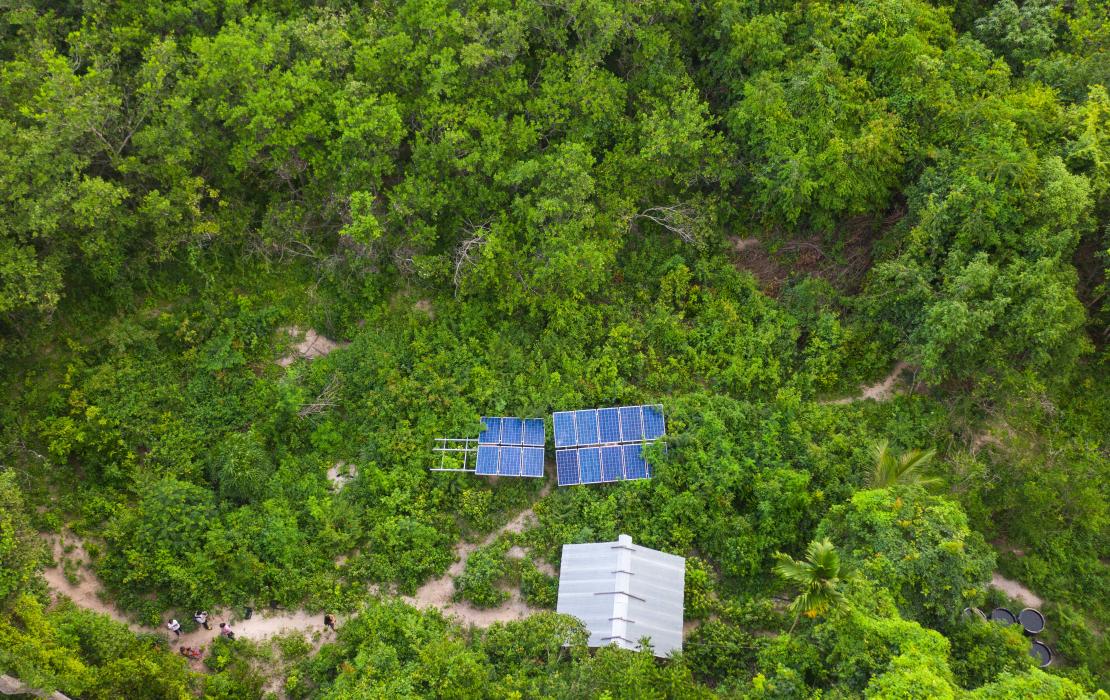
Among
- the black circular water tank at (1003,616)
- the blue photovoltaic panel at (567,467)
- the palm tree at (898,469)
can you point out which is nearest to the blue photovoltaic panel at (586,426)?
the blue photovoltaic panel at (567,467)

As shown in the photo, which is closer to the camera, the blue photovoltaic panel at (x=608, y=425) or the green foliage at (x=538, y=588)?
the green foliage at (x=538, y=588)

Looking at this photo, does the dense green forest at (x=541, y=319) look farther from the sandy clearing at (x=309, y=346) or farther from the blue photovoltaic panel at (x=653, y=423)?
the blue photovoltaic panel at (x=653, y=423)

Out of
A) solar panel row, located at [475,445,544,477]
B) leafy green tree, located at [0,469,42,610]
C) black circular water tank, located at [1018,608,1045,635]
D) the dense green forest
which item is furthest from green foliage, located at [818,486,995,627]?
leafy green tree, located at [0,469,42,610]

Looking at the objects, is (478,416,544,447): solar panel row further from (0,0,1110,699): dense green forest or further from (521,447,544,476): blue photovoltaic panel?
(0,0,1110,699): dense green forest

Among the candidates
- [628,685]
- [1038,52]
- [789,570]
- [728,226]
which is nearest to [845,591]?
[789,570]

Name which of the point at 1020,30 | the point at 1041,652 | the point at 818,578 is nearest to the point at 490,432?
the point at 818,578

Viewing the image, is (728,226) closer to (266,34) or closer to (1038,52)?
(1038,52)

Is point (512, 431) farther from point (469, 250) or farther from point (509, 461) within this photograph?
point (469, 250)
